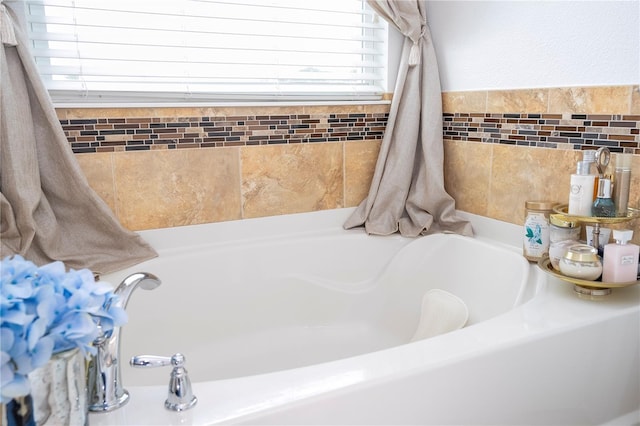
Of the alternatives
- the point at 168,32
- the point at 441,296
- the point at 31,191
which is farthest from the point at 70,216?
the point at 441,296

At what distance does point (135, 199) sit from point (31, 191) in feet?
1.20

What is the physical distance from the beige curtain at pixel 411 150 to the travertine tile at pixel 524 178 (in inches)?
7.9

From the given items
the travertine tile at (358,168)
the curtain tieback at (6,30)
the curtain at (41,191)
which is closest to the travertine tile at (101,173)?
the curtain at (41,191)

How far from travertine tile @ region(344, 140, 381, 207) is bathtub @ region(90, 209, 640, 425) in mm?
91

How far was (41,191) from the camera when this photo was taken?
5.27 feet

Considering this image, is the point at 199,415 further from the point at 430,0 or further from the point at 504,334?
the point at 430,0

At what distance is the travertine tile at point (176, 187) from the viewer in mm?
1850

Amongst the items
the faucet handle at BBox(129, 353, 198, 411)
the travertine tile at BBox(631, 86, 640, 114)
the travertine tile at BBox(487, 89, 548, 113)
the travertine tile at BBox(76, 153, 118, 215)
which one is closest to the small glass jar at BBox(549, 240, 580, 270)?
the travertine tile at BBox(631, 86, 640, 114)

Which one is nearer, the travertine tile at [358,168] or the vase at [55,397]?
the vase at [55,397]

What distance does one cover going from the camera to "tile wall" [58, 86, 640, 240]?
169 centimetres

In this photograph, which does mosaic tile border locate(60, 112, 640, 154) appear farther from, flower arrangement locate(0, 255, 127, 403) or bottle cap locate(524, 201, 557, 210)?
flower arrangement locate(0, 255, 127, 403)

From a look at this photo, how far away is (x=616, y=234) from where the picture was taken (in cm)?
139

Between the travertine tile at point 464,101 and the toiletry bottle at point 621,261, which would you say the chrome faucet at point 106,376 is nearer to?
the toiletry bottle at point 621,261

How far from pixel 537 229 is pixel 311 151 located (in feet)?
3.05
